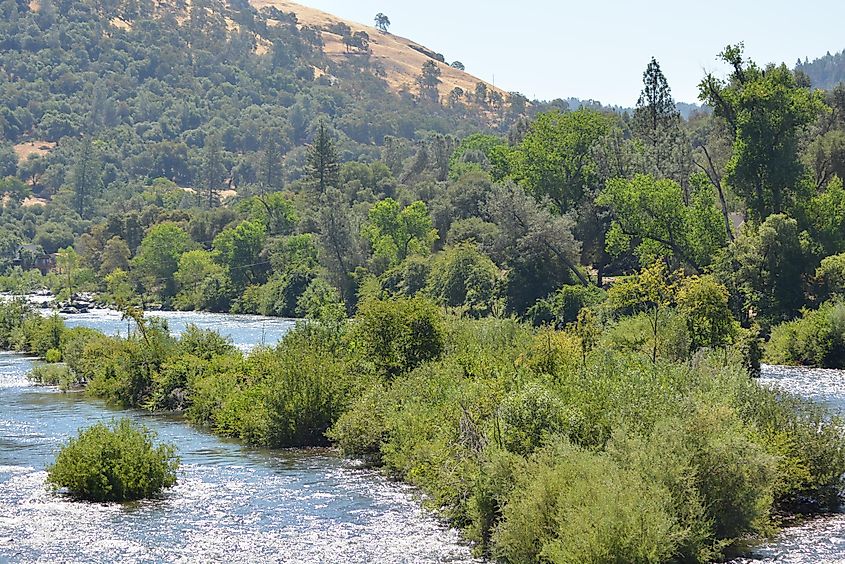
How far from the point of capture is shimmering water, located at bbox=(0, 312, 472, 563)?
88.1ft

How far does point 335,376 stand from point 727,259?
42.6 m

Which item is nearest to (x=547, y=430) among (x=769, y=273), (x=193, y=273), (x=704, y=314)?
(x=704, y=314)

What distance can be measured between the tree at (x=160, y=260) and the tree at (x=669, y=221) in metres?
78.8

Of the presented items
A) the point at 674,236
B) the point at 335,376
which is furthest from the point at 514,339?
the point at 674,236

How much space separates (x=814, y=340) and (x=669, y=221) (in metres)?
20.5

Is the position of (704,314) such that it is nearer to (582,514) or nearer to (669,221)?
(669,221)

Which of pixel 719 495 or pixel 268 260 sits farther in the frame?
pixel 268 260

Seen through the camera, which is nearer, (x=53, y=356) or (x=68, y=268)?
(x=53, y=356)

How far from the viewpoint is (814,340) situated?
65500 mm

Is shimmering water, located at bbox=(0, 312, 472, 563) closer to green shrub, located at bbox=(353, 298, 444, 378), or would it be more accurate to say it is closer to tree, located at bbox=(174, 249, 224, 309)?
green shrub, located at bbox=(353, 298, 444, 378)

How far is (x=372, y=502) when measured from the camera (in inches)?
1251

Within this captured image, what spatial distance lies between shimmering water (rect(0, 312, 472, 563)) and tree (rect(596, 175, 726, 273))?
49647mm

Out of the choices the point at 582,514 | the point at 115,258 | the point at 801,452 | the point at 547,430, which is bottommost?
the point at 582,514

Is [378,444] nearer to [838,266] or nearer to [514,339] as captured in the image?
[514,339]
